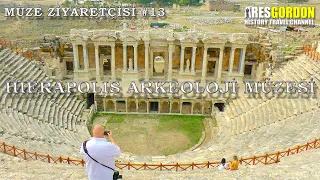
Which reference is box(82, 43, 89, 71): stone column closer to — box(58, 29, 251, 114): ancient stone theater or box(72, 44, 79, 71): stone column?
box(58, 29, 251, 114): ancient stone theater

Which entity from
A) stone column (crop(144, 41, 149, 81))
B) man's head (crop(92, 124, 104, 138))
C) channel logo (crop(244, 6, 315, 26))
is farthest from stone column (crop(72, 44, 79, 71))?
channel logo (crop(244, 6, 315, 26))

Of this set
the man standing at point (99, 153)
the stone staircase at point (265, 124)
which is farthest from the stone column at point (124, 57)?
the man standing at point (99, 153)

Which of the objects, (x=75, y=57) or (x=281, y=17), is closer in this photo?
(x=75, y=57)

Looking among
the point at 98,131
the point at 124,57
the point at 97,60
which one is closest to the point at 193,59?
the point at 124,57

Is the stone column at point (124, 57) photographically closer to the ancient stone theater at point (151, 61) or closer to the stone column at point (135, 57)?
A: the ancient stone theater at point (151, 61)

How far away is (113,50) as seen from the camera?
24.7m

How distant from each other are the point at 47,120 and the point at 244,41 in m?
15.6

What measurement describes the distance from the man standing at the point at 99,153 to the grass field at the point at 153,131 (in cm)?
1246

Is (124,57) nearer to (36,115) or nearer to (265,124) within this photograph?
(36,115)

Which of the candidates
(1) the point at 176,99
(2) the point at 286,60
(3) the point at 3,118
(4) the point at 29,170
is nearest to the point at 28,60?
(3) the point at 3,118

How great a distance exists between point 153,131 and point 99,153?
1530 centimetres

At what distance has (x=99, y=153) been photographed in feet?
19.9

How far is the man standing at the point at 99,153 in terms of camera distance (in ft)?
19.8

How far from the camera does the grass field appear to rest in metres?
19.3
